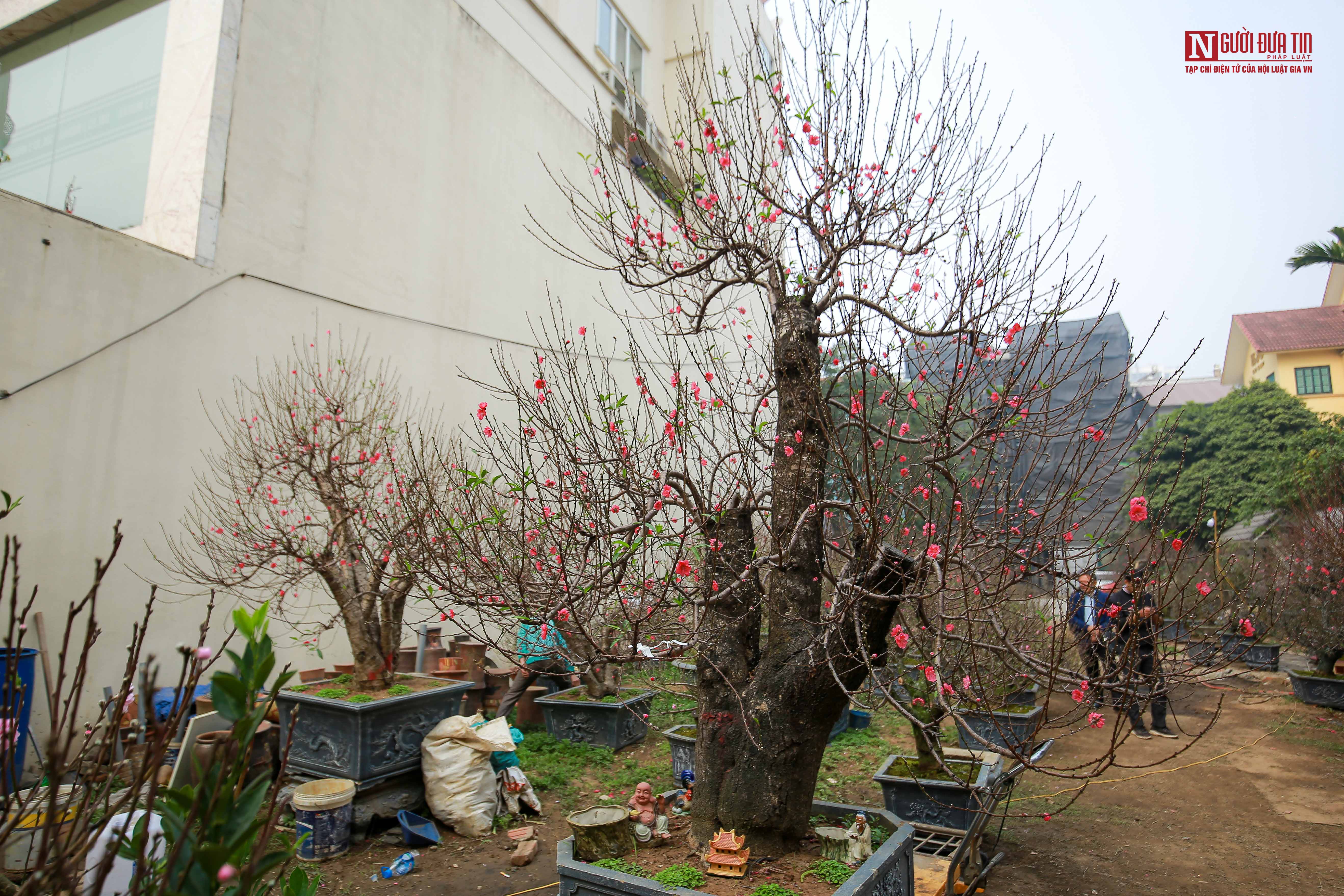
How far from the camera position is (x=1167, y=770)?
6637 mm

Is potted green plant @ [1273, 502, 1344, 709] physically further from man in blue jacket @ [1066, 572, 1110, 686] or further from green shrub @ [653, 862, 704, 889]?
green shrub @ [653, 862, 704, 889]

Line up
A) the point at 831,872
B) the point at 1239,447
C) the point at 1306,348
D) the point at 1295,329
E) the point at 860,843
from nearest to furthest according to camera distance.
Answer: the point at 831,872 → the point at 860,843 → the point at 1239,447 → the point at 1306,348 → the point at 1295,329

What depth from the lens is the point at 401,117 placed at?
352 inches

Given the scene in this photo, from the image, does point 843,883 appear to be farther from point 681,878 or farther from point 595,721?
point 595,721

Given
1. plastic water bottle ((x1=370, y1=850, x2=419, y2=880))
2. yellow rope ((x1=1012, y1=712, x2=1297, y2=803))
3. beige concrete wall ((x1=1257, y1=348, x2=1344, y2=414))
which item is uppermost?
beige concrete wall ((x1=1257, y1=348, x2=1344, y2=414))

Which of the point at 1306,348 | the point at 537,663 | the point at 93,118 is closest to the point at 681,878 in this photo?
the point at 537,663

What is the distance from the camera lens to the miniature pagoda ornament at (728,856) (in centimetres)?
318

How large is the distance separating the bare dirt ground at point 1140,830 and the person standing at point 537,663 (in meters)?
0.93

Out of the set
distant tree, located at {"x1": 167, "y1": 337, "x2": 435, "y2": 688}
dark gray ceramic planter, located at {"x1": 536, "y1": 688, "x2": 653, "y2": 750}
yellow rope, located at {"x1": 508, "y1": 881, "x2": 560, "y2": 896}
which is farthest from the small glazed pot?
dark gray ceramic planter, located at {"x1": 536, "y1": 688, "x2": 653, "y2": 750}

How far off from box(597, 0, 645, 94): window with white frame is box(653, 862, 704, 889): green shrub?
12.2m

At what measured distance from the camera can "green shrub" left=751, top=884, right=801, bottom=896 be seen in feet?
9.80

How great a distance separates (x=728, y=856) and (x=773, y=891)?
26cm

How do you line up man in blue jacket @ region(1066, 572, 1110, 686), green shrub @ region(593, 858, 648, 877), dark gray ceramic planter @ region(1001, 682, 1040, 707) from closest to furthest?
man in blue jacket @ region(1066, 572, 1110, 686) → green shrub @ region(593, 858, 648, 877) → dark gray ceramic planter @ region(1001, 682, 1040, 707)

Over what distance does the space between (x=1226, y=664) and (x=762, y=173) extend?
288 cm
